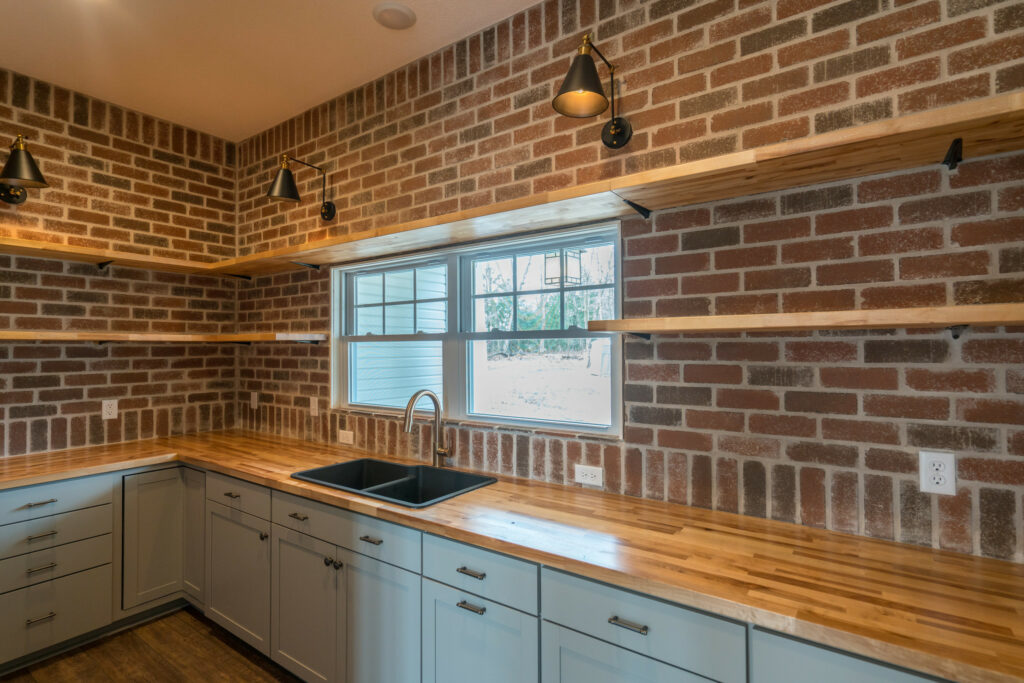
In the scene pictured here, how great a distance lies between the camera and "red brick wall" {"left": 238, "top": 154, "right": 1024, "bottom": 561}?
56.0 inches

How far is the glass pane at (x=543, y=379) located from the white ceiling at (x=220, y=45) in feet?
4.99

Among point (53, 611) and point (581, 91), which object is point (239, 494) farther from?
point (581, 91)

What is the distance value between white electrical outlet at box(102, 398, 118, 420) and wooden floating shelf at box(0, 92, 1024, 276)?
956mm

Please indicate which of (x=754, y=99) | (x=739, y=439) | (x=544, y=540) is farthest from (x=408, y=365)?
(x=754, y=99)

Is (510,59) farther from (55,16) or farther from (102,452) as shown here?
(102,452)

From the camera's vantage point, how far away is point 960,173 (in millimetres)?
1455

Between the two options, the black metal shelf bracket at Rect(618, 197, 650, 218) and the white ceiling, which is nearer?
the black metal shelf bracket at Rect(618, 197, 650, 218)

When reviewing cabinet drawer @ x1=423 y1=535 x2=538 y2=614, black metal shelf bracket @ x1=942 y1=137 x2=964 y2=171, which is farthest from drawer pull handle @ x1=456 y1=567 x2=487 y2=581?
black metal shelf bracket @ x1=942 y1=137 x2=964 y2=171

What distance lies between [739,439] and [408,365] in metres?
1.80

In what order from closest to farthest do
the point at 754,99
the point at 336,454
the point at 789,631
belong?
the point at 789,631 → the point at 754,99 → the point at 336,454

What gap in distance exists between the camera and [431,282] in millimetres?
2818

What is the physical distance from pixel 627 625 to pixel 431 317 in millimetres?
1856

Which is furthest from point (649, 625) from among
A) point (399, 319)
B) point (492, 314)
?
point (399, 319)

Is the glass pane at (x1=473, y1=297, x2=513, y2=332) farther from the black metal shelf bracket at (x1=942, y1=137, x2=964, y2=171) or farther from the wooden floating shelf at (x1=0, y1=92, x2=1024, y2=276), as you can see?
the black metal shelf bracket at (x1=942, y1=137, x2=964, y2=171)
